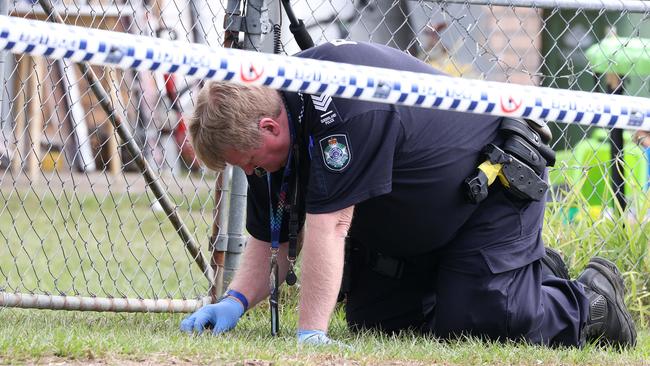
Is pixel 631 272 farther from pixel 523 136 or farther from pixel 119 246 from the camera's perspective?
pixel 119 246

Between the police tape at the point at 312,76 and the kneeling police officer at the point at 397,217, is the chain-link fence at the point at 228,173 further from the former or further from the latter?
the kneeling police officer at the point at 397,217

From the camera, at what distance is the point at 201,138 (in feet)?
12.3

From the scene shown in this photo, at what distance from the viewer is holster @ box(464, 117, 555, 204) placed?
3906 mm

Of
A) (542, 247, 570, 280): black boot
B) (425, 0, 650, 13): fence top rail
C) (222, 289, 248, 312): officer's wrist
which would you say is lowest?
(222, 289, 248, 312): officer's wrist

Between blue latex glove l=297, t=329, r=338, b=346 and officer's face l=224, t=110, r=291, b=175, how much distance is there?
579 mm

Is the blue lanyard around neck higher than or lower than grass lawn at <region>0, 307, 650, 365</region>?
higher

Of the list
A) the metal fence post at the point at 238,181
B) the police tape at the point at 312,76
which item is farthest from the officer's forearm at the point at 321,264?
the metal fence post at the point at 238,181

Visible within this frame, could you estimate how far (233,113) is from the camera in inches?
144

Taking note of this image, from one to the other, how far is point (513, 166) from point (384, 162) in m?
0.54

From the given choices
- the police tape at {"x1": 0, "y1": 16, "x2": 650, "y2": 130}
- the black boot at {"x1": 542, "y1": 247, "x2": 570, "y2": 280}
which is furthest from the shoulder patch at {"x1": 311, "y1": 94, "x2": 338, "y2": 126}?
the black boot at {"x1": 542, "y1": 247, "x2": 570, "y2": 280}

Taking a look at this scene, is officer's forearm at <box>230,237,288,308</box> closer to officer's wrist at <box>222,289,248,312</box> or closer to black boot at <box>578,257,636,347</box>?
officer's wrist at <box>222,289,248,312</box>

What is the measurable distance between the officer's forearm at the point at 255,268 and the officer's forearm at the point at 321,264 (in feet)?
1.73

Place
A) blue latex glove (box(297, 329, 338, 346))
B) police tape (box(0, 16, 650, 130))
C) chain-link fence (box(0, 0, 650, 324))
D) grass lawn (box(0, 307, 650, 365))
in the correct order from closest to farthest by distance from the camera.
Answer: police tape (box(0, 16, 650, 130)) → grass lawn (box(0, 307, 650, 365)) → blue latex glove (box(297, 329, 338, 346)) → chain-link fence (box(0, 0, 650, 324))

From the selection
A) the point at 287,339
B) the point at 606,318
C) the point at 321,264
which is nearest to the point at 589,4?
the point at 606,318
